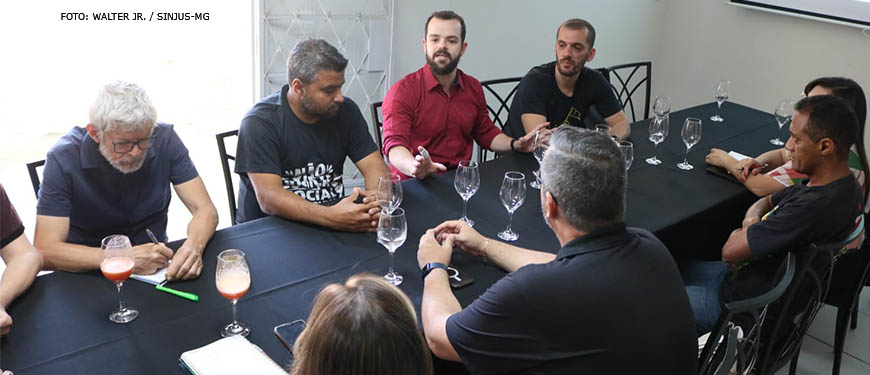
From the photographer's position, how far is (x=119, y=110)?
2.13m

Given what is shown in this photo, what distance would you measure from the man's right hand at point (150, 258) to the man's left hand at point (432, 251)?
726mm

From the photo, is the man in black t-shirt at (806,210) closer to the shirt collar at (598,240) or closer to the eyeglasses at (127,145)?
the shirt collar at (598,240)

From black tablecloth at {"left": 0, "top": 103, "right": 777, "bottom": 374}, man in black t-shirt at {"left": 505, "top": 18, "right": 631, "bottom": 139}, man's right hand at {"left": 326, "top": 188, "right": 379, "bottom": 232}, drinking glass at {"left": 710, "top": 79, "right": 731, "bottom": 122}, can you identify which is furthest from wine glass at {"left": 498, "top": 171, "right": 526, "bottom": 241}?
drinking glass at {"left": 710, "top": 79, "right": 731, "bottom": 122}

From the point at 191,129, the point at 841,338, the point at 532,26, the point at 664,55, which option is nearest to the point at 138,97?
the point at 841,338

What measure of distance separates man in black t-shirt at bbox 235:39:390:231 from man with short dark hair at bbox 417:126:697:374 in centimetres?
86

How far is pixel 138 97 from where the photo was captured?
7.20 ft

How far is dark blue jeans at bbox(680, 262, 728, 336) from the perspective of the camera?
8.38ft

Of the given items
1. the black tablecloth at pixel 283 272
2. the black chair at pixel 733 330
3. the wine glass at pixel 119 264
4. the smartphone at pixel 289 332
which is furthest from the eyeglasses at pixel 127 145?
the black chair at pixel 733 330

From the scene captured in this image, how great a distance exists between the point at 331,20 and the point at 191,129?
269cm

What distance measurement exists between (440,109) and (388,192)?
1.22m

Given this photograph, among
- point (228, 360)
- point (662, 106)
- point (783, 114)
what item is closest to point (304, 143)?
point (228, 360)

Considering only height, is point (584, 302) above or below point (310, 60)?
below

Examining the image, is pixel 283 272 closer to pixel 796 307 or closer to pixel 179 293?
pixel 179 293

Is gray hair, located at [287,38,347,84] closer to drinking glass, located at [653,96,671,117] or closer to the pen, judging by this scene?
the pen
